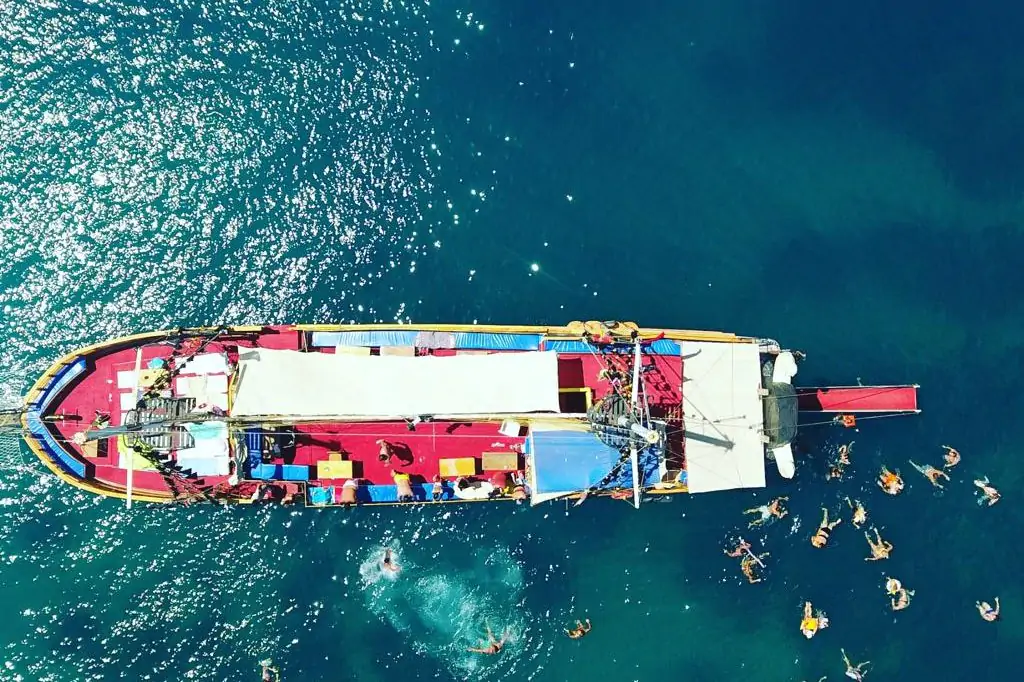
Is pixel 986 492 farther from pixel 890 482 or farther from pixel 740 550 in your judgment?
pixel 740 550

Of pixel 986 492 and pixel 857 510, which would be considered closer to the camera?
pixel 857 510

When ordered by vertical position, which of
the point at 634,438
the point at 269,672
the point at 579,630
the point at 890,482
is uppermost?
the point at 634,438

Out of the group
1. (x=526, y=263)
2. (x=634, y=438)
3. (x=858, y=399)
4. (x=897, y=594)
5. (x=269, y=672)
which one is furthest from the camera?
Result: (x=897, y=594)

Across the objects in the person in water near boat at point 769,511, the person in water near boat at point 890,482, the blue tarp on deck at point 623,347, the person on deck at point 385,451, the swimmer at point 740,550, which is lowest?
the swimmer at point 740,550

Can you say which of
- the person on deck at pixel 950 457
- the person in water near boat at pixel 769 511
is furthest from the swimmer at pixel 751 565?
the person on deck at pixel 950 457

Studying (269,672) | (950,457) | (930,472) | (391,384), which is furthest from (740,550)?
(269,672)

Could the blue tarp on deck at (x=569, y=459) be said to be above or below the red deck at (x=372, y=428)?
below

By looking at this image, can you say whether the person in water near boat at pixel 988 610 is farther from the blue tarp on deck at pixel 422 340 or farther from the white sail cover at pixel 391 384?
the blue tarp on deck at pixel 422 340

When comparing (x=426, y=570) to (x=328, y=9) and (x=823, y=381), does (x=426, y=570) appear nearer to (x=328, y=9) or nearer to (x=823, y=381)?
(x=823, y=381)
